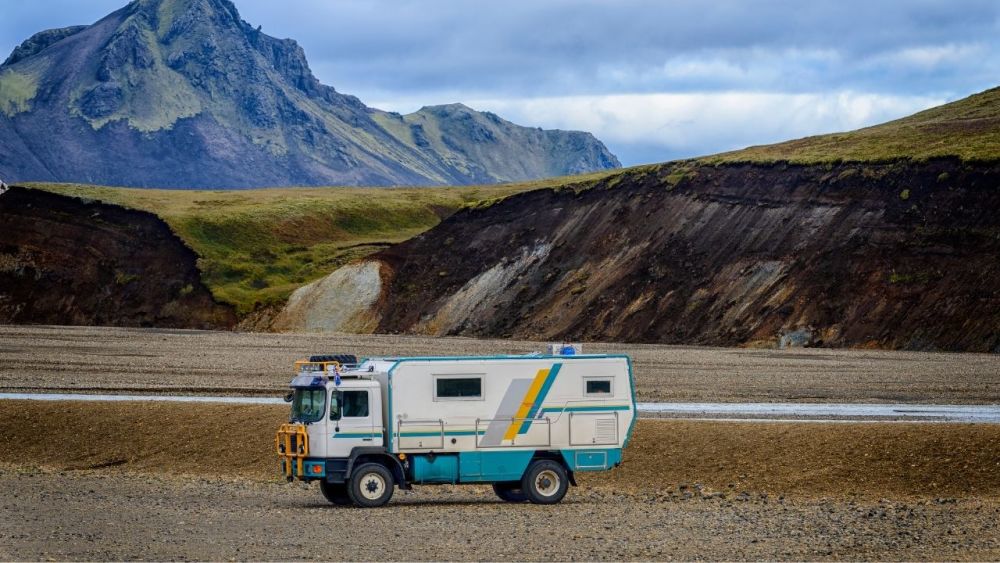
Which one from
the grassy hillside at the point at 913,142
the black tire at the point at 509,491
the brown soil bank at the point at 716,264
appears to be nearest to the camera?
the black tire at the point at 509,491

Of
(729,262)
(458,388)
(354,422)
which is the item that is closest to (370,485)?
(354,422)

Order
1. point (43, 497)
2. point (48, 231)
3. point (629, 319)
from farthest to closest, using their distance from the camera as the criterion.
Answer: point (48, 231) < point (629, 319) < point (43, 497)

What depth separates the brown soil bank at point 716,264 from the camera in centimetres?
7194

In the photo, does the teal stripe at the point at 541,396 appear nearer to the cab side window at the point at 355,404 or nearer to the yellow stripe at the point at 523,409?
the yellow stripe at the point at 523,409

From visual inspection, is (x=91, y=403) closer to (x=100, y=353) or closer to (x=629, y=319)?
(x=100, y=353)

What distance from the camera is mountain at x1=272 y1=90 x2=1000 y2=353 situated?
72.4 meters

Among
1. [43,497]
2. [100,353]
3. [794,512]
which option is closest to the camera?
[794,512]

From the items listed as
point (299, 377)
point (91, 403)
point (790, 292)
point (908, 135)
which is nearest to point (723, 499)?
point (299, 377)

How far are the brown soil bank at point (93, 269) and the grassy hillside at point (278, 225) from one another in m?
2.20

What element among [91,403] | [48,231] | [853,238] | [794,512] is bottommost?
[794,512]

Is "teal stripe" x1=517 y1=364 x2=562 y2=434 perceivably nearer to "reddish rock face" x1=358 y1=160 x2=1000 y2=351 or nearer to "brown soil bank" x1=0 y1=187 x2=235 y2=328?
"reddish rock face" x1=358 y1=160 x2=1000 y2=351

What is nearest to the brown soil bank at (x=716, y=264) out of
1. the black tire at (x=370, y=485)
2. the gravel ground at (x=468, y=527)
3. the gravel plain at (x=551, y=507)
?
the gravel plain at (x=551, y=507)

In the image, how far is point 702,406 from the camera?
40406 millimetres

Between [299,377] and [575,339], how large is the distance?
5850 centimetres
